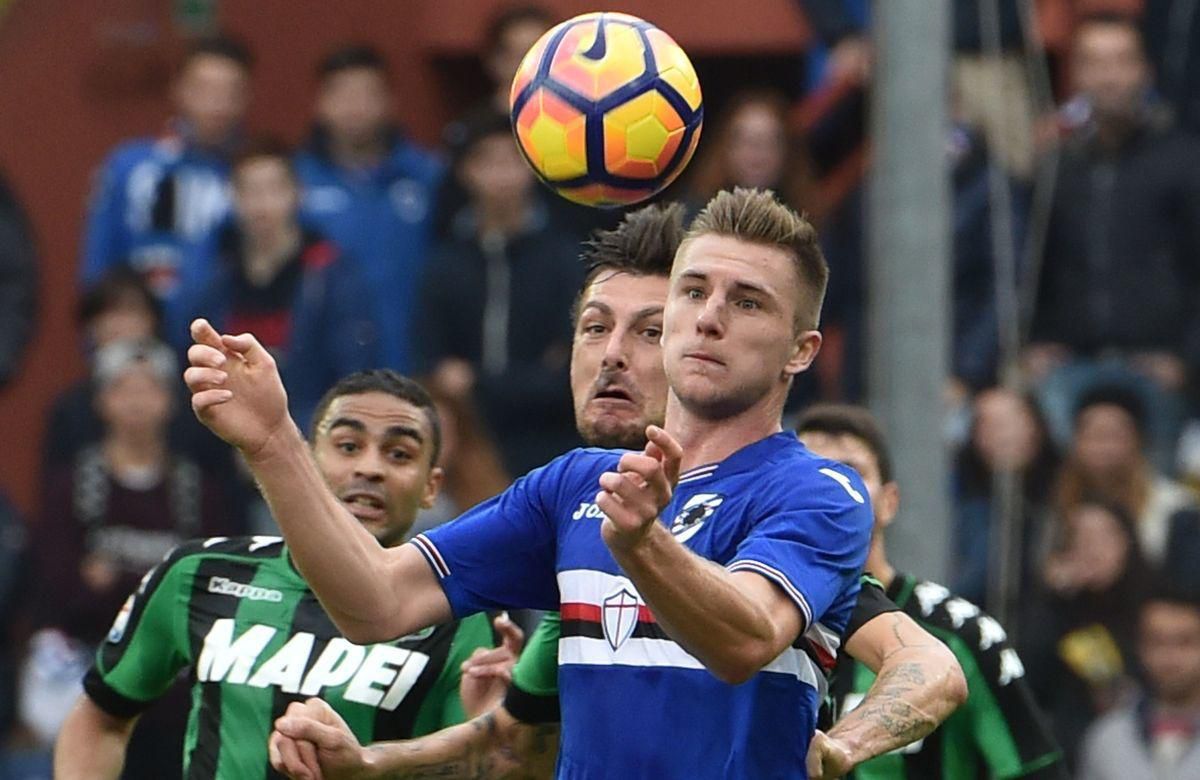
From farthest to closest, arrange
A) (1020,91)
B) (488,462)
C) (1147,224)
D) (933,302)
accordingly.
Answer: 1. (1020,91)
2. (1147,224)
3. (488,462)
4. (933,302)

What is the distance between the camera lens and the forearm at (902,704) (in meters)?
5.07

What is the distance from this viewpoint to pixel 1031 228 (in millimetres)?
10367

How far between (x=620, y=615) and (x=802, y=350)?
646 millimetres

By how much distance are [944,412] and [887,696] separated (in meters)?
3.12

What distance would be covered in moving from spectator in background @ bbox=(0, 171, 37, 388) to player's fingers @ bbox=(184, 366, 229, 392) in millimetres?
6328

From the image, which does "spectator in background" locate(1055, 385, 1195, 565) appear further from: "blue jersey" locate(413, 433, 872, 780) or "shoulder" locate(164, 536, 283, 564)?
"blue jersey" locate(413, 433, 872, 780)

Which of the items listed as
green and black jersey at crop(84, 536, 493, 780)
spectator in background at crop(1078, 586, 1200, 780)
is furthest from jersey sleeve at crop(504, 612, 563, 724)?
spectator in background at crop(1078, 586, 1200, 780)

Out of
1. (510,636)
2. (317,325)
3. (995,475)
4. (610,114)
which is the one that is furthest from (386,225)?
(610,114)

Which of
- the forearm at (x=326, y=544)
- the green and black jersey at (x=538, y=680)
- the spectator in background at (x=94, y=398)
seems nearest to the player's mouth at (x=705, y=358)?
the forearm at (x=326, y=544)

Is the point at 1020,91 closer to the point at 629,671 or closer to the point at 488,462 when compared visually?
the point at 488,462

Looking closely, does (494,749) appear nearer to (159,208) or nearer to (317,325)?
(317,325)

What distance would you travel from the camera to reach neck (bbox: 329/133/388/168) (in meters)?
11.0

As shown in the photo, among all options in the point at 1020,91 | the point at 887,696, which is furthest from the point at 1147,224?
the point at 887,696

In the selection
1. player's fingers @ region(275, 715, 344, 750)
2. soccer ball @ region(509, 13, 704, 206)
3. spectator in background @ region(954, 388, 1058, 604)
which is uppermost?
soccer ball @ region(509, 13, 704, 206)
